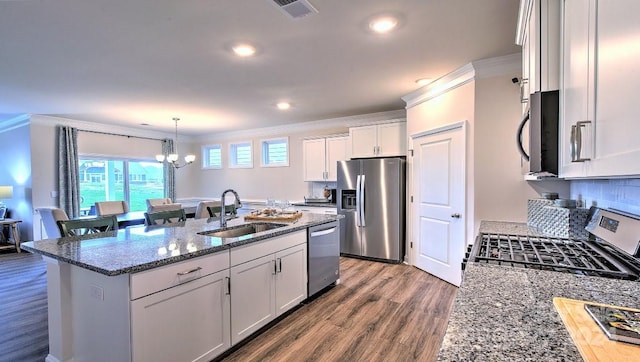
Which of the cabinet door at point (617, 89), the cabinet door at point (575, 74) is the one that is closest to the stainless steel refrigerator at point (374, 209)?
the cabinet door at point (575, 74)

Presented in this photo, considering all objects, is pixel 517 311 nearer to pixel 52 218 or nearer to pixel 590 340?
pixel 590 340

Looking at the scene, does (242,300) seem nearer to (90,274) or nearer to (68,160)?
(90,274)

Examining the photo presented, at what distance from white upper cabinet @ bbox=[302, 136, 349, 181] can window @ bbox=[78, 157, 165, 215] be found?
388cm

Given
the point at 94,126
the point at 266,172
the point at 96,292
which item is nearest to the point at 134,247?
the point at 96,292

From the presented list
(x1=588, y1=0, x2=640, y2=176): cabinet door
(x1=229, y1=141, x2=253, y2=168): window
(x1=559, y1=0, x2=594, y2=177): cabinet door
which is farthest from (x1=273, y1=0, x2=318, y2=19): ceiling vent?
(x1=229, y1=141, x2=253, y2=168): window

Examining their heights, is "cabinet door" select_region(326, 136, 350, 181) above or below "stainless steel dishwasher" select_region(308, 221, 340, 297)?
above

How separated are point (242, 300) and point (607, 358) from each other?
213 cm

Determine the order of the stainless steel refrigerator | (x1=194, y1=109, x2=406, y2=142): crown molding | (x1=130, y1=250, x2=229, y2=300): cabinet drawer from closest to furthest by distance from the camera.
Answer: (x1=130, y1=250, x2=229, y2=300): cabinet drawer → the stainless steel refrigerator → (x1=194, y1=109, x2=406, y2=142): crown molding

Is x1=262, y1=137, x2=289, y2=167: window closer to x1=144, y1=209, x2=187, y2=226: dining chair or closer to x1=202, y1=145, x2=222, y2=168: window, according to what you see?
x1=202, y1=145, x2=222, y2=168: window

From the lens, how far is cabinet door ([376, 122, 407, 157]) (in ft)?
15.6

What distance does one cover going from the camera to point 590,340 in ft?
2.41

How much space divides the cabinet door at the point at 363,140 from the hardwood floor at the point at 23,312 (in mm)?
4341

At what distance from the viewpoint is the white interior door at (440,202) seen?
3.50 meters

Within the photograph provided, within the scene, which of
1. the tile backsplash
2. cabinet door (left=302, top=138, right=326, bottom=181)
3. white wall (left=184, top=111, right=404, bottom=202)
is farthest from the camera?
white wall (left=184, top=111, right=404, bottom=202)
